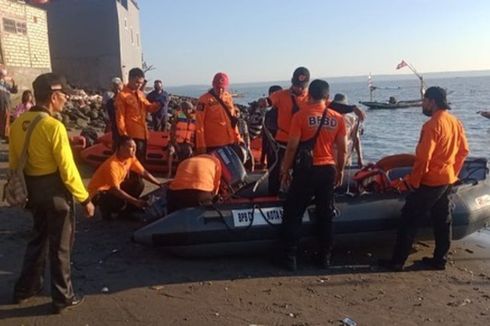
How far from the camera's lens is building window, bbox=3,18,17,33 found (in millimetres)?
22031

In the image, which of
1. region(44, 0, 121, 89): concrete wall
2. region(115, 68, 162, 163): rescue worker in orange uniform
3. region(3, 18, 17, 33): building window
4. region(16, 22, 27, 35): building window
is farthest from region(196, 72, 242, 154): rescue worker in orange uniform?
region(44, 0, 121, 89): concrete wall

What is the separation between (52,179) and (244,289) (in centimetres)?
192

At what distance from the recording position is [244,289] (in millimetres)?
4789

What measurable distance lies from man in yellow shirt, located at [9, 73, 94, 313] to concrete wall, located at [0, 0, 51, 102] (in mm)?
18678

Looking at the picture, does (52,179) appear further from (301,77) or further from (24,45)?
(24,45)

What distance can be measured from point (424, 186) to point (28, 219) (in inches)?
182

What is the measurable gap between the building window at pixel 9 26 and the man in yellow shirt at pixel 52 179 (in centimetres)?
2047

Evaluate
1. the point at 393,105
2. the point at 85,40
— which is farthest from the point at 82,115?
the point at 393,105

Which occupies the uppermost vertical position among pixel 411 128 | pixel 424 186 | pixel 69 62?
pixel 69 62

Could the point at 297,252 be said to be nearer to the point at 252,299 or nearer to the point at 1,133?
the point at 252,299

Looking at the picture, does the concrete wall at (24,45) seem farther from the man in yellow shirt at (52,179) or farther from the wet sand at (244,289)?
the man in yellow shirt at (52,179)

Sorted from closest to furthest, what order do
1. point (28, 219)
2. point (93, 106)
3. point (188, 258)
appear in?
1. point (188, 258)
2. point (28, 219)
3. point (93, 106)

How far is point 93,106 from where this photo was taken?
72.9 feet

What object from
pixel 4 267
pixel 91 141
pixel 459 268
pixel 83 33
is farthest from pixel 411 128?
pixel 4 267
